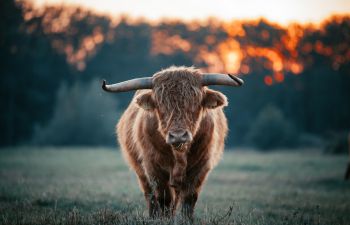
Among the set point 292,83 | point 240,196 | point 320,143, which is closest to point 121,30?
point 292,83

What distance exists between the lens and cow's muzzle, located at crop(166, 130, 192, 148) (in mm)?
6117

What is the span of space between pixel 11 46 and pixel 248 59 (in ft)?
73.3

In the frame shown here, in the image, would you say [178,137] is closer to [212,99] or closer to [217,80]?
[212,99]

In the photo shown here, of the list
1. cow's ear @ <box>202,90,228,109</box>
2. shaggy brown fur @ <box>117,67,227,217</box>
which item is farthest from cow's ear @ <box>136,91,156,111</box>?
cow's ear @ <box>202,90,228,109</box>

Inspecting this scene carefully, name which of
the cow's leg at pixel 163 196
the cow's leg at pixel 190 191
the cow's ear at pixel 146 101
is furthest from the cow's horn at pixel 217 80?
the cow's leg at pixel 163 196

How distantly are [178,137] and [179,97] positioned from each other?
0.72 m

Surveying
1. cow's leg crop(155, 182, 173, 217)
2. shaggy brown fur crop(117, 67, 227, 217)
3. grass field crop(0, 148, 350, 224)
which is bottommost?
grass field crop(0, 148, 350, 224)

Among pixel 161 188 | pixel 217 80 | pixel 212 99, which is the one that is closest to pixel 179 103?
pixel 212 99

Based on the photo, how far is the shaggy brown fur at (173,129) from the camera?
6.63 meters

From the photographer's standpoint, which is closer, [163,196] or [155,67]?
[163,196]

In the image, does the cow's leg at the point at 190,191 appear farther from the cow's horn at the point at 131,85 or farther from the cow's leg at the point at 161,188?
the cow's horn at the point at 131,85

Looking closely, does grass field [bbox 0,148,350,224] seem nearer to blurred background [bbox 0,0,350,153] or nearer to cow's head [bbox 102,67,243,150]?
cow's head [bbox 102,67,243,150]

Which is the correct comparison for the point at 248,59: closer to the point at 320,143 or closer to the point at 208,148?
the point at 320,143

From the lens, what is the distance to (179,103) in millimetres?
6594
